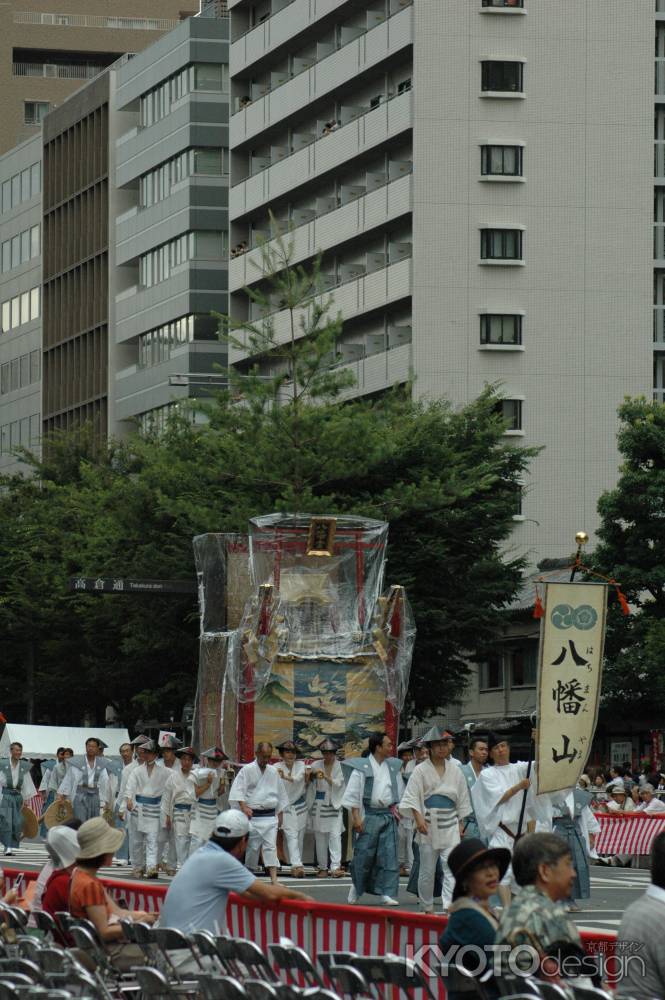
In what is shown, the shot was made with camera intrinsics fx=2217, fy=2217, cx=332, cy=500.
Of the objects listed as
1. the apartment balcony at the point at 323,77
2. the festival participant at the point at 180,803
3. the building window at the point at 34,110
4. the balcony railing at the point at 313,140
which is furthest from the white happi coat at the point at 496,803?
the building window at the point at 34,110

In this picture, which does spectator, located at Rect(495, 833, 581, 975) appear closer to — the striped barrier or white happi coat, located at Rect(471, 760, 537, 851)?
white happi coat, located at Rect(471, 760, 537, 851)

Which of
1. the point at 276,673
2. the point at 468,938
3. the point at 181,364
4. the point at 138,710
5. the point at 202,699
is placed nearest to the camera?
the point at 468,938

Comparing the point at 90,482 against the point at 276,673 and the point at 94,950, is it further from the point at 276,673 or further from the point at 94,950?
the point at 94,950

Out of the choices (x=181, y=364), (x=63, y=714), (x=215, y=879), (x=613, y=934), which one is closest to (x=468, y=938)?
(x=215, y=879)

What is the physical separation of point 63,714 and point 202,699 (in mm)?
35753

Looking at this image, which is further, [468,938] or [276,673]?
[276,673]

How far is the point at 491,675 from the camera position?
205ft

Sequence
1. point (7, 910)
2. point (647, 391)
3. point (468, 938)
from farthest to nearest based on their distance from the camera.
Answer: point (647, 391) → point (7, 910) → point (468, 938)

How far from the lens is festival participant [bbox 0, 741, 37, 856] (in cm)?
3170

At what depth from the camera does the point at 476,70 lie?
63594 mm

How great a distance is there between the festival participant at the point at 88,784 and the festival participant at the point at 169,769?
195cm

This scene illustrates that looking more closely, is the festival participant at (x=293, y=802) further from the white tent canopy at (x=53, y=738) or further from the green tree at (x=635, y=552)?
the green tree at (x=635, y=552)

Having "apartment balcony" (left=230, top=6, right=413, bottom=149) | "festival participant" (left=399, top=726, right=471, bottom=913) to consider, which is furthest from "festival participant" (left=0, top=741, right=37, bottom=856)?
"apartment balcony" (left=230, top=6, right=413, bottom=149)

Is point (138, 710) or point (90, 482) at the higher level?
point (90, 482)
